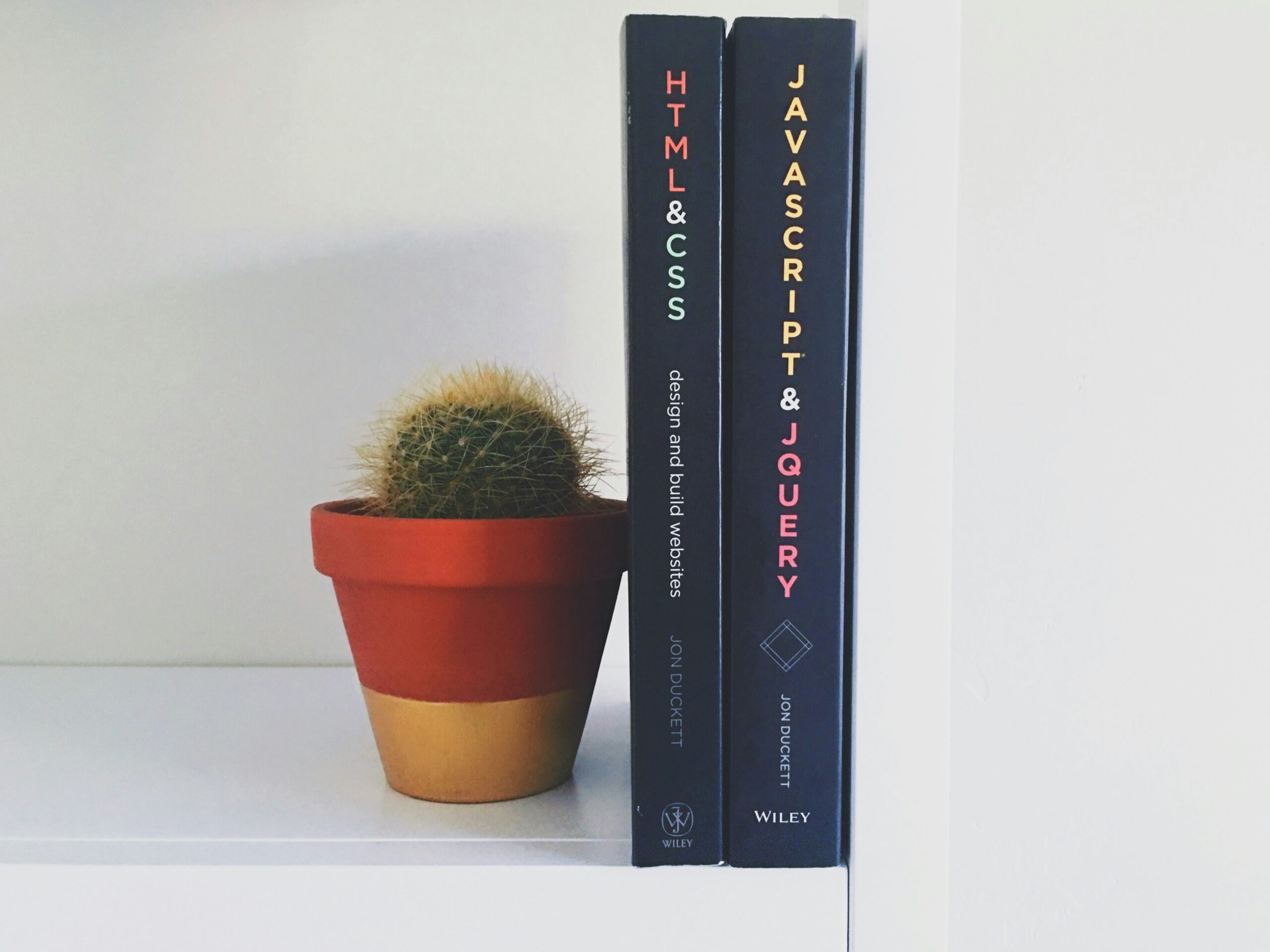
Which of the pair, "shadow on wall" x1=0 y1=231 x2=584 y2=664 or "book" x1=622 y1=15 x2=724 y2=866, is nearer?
"book" x1=622 y1=15 x2=724 y2=866

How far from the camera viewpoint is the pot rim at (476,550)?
0.50m

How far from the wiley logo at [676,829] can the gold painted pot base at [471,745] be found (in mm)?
117

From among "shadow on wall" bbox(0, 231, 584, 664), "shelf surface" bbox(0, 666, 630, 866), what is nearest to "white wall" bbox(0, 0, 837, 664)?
"shadow on wall" bbox(0, 231, 584, 664)

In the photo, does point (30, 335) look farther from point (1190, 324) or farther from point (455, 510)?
point (1190, 324)

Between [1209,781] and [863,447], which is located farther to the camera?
[1209,781]

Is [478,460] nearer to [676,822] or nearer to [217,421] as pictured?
[676,822]

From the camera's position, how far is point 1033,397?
32.6 inches

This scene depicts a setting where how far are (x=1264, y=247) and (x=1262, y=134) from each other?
0.09 meters

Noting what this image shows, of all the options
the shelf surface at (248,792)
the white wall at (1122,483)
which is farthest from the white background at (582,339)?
the shelf surface at (248,792)

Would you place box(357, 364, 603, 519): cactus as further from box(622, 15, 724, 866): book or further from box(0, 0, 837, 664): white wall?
box(0, 0, 837, 664): white wall

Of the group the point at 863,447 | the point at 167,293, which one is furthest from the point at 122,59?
the point at 863,447

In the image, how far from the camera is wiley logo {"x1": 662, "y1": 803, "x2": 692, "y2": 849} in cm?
45

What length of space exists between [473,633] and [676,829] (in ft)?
0.48

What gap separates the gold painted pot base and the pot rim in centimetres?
7
